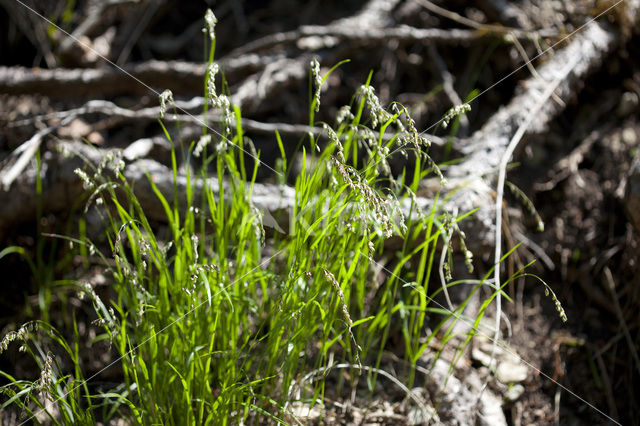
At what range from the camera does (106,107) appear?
77.5 inches

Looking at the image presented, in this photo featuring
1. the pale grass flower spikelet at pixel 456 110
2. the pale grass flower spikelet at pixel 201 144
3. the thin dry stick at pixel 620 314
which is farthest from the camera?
the thin dry stick at pixel 620 314

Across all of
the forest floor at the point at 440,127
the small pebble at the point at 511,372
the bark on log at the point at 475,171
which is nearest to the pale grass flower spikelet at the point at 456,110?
the bark on log at the point at 475,171

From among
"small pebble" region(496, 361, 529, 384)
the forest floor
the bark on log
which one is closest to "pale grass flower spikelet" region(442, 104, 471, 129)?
the bark on log

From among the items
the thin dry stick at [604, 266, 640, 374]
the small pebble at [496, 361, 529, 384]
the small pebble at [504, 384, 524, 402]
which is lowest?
the small pebble at [504, 384, 524, 402]

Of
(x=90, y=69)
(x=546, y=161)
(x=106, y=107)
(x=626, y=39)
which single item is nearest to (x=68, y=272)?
(x=106, y=107)

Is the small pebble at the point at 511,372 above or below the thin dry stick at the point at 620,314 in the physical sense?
below

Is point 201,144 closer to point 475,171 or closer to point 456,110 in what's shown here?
point 456,110

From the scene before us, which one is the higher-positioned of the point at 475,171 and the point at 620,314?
the point at 475,171

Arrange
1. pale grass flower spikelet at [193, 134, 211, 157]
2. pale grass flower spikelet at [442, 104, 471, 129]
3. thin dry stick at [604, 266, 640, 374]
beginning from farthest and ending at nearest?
thin dry stick at [604, 266, 640, 374] → pale grass flower spikelet at [193, 134, 211, 157] → pale grass flower spikelet at [442, 104, 471, 129]

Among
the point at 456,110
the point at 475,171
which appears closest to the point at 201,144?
the point at 456,110

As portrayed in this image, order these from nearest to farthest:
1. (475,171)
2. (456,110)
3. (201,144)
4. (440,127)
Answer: (456,110), (201,144), (475,171), (440,127)

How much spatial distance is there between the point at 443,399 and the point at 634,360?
0.61 metres

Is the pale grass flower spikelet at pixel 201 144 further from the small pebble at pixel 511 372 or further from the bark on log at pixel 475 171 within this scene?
the small pebble at pixel 511 372

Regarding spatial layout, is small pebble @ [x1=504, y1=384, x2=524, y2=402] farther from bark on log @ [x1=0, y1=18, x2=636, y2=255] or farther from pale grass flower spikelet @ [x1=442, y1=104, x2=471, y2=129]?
pale grass flower spikelet @ [x1=442, y1=104, x2=471, y2=129]
